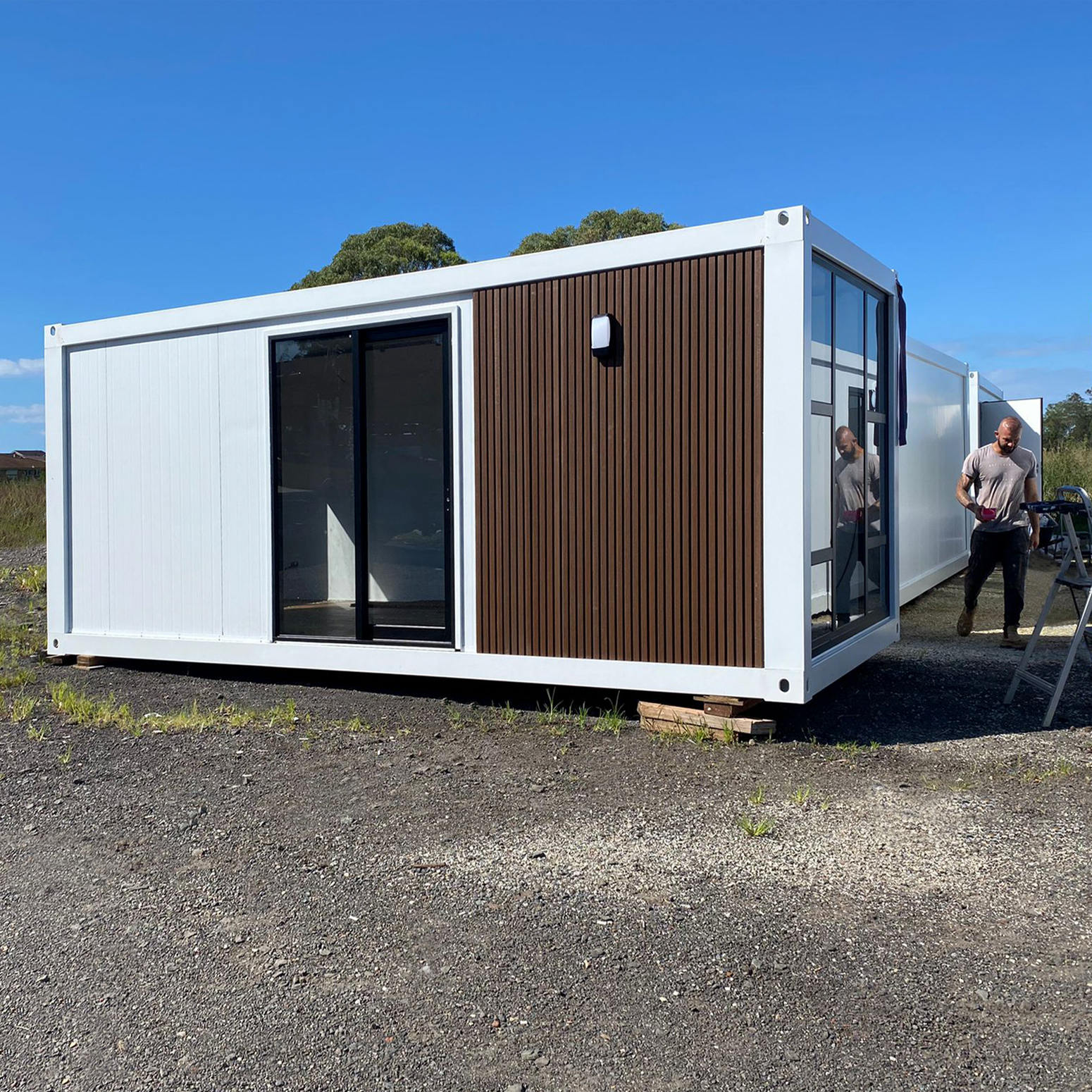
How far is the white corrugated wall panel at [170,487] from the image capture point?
616 cm

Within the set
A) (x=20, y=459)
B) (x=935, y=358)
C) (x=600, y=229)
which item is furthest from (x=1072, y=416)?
(x=20, y=459)

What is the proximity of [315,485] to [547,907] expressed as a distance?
4179mm

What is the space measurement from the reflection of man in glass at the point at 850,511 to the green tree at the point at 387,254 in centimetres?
1808

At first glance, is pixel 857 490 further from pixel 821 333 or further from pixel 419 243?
pixel 419 243

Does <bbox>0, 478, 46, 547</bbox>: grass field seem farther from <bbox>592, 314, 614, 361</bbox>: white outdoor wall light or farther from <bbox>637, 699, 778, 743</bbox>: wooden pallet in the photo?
<bbox>637, 699, 778, 743</bbox>: wooden pallet

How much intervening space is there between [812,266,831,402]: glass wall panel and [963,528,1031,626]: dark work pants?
260cm

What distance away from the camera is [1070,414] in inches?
1378

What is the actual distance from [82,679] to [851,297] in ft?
17.0

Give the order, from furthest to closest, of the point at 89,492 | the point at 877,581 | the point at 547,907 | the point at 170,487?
the point at 89,492
the point at 170,487
the point at 877,581
the point at 547,907

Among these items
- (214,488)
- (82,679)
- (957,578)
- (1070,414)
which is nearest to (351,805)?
(214,488)

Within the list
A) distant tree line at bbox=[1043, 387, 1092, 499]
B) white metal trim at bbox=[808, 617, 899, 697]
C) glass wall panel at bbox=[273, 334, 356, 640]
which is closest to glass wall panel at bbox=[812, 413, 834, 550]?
white metal trim at bbox=[808, 617, 899, 697]

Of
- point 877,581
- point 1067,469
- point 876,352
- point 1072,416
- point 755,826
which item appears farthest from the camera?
point 1072,416

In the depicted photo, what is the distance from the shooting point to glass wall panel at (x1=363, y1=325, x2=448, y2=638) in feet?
20.3

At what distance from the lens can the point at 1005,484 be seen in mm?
6965
